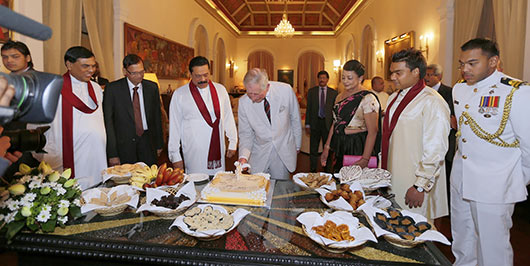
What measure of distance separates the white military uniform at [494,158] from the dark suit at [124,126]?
8.88 feet

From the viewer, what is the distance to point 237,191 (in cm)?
187

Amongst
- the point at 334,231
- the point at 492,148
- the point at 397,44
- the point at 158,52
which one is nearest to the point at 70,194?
the point at 334,231

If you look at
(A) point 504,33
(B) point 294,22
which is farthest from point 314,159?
(B) point 294,22

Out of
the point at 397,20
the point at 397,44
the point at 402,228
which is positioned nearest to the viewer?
the point at 402,228

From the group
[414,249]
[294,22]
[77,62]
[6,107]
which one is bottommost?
[414,249]

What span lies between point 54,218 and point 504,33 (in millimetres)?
4946

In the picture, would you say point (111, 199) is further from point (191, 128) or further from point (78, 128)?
point (191, 128)

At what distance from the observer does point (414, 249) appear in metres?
1.37

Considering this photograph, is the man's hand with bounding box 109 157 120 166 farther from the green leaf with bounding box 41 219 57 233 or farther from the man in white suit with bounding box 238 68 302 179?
the green leaf with bounding box 41 219 57 233

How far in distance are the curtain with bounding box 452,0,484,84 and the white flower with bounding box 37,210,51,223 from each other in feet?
17.5

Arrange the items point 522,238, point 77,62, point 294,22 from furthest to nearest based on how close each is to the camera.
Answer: point 294,22 → point 522,238 → point 77,62

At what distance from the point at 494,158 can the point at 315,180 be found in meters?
1.12

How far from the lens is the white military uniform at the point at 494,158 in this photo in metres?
1.99

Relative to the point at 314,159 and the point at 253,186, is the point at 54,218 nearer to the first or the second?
the point at 253,186
